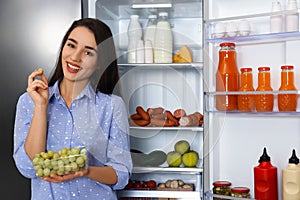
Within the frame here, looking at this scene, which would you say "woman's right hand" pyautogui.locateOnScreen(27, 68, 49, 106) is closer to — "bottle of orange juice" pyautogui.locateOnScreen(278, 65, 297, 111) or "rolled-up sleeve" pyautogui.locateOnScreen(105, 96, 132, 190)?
"rolled-up sleeve" pyautogui.locateOnScreen(105, 96, 132, 190)

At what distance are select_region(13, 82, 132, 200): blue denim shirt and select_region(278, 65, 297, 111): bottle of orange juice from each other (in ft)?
1.98

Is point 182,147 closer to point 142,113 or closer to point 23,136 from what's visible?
point 142,113

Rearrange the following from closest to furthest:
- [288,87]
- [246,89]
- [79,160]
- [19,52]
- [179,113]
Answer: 1. [79,160]
2. [288,87]
3. [246,89]
4. [179,113]
5. [19,52]

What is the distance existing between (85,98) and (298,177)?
85 centimetres

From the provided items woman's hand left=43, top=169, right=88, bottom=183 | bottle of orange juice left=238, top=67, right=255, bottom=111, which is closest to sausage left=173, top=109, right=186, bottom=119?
bottle of orange juice left=238, top=67, right=255, bottom=111

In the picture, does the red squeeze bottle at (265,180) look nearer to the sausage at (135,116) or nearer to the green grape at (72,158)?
the sausage at (135,116)

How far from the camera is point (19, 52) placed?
2186mm

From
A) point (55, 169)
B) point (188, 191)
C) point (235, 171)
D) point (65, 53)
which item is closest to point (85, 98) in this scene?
point (65, 53)

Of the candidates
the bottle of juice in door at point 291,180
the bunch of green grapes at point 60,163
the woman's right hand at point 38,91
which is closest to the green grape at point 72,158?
the bunch of green grapes at point 60,163

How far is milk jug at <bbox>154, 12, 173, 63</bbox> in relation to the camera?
75.5 inches

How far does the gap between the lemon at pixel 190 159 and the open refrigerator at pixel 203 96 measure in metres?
0.03

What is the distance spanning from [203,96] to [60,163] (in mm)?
699

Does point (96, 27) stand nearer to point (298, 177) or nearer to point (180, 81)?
point (180, 81)

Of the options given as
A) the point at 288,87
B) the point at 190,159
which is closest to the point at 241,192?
the point at 190,159
